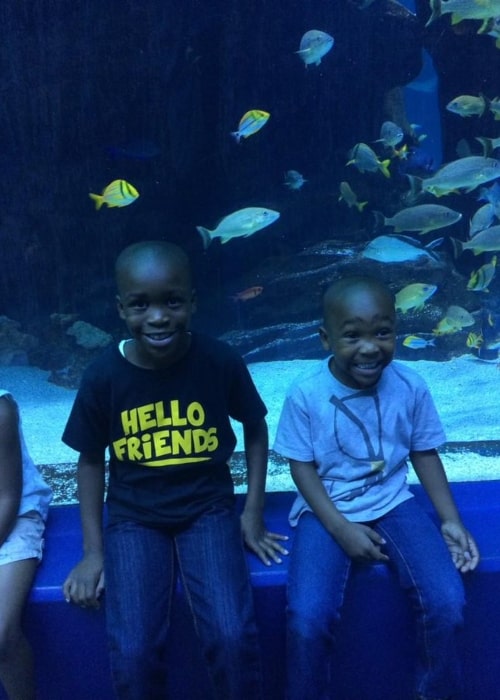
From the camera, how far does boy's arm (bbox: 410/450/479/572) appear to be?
76.0 inches

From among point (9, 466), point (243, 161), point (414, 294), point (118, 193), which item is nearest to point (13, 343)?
point (118, 193)

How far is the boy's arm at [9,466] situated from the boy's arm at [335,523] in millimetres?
919

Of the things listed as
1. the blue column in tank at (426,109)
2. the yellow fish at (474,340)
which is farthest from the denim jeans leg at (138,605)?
the blue column in tank at (426,109)

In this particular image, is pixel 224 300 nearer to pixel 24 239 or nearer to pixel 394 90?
pixel 24 239

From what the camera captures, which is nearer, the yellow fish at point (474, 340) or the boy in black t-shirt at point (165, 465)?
the boy in black t-shirt at point (165, 465)

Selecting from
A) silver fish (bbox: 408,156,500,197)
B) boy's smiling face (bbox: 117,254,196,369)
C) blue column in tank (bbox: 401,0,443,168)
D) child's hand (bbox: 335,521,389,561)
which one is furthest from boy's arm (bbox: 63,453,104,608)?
blue column in tank (bbox: 401,0,443,168)

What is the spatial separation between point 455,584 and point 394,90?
7303 millimetres

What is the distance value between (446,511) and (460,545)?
0.12 metres

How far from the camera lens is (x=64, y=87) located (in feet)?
21.8

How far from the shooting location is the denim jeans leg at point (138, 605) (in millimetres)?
1618

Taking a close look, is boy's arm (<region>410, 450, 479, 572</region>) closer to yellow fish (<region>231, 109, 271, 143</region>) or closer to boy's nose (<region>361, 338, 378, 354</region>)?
boy's nose (<region>361, 338, 378, 354</region>)

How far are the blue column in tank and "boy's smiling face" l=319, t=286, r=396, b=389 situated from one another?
6.24m

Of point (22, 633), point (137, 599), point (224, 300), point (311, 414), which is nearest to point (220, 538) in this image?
point (137, 599)

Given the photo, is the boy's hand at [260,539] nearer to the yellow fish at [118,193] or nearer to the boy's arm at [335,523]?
the boy's arm at [335,523]
